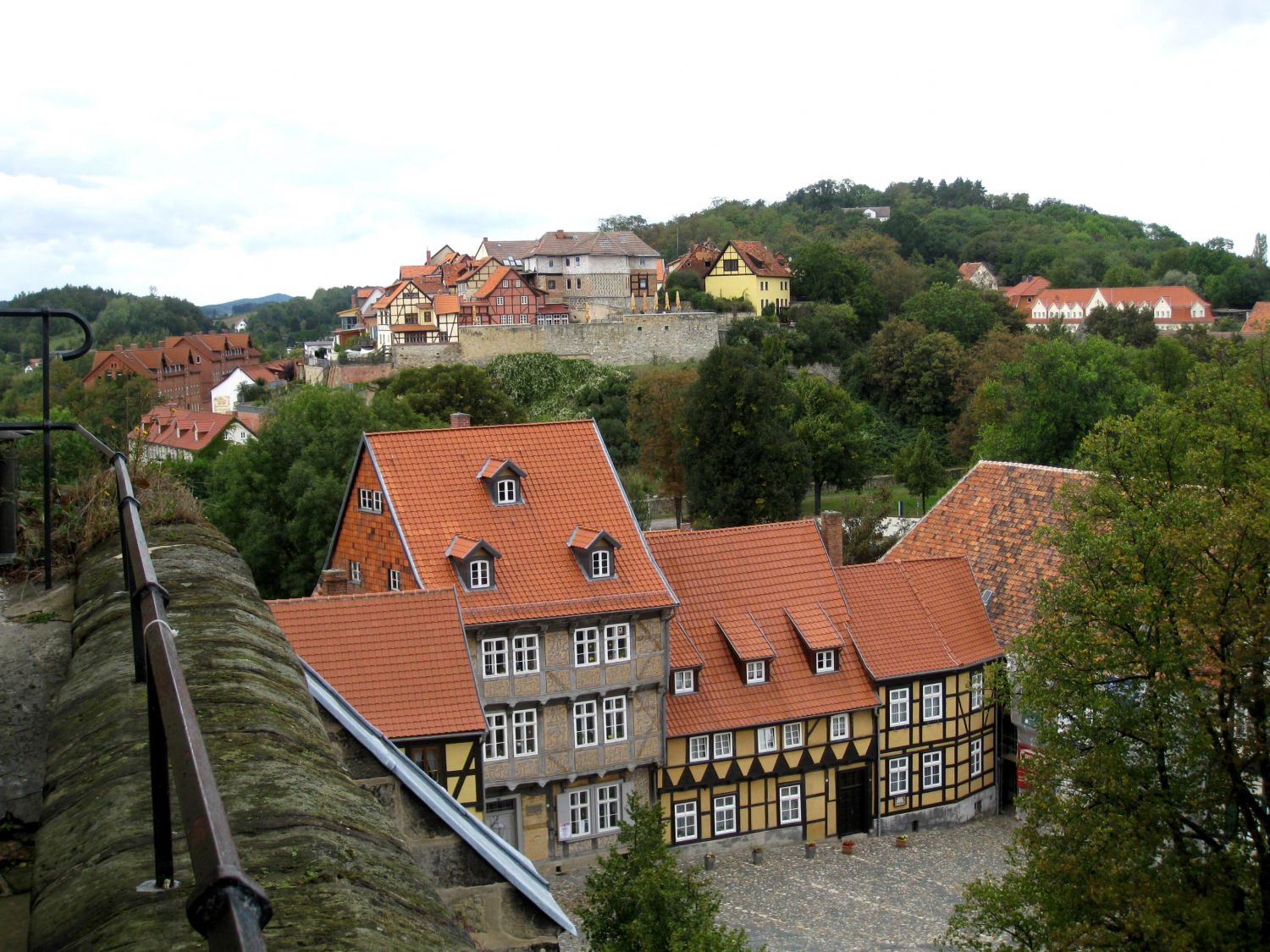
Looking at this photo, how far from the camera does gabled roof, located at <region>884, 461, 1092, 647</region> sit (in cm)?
2619

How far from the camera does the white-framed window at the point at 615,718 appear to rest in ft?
72.4

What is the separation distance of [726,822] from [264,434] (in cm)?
1882

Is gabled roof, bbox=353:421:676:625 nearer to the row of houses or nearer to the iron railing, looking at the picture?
the row of houses

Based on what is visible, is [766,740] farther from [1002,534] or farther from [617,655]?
[1002,534]

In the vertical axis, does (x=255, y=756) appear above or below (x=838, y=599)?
above

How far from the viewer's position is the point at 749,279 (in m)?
77.5

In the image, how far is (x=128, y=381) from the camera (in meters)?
66.8

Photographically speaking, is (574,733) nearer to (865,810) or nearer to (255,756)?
(865,810)

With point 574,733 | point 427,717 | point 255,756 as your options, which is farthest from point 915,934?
point 255,756

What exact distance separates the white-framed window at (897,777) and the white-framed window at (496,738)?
7.59m

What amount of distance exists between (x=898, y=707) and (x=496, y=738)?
7.92 metres

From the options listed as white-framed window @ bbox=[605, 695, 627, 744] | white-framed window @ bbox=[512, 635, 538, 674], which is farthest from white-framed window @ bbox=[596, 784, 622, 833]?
white-framed window @ bbox=[512, 635, 538, 674]

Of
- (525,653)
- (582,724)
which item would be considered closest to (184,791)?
(525,653)

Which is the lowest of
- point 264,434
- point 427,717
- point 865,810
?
point 865,810
